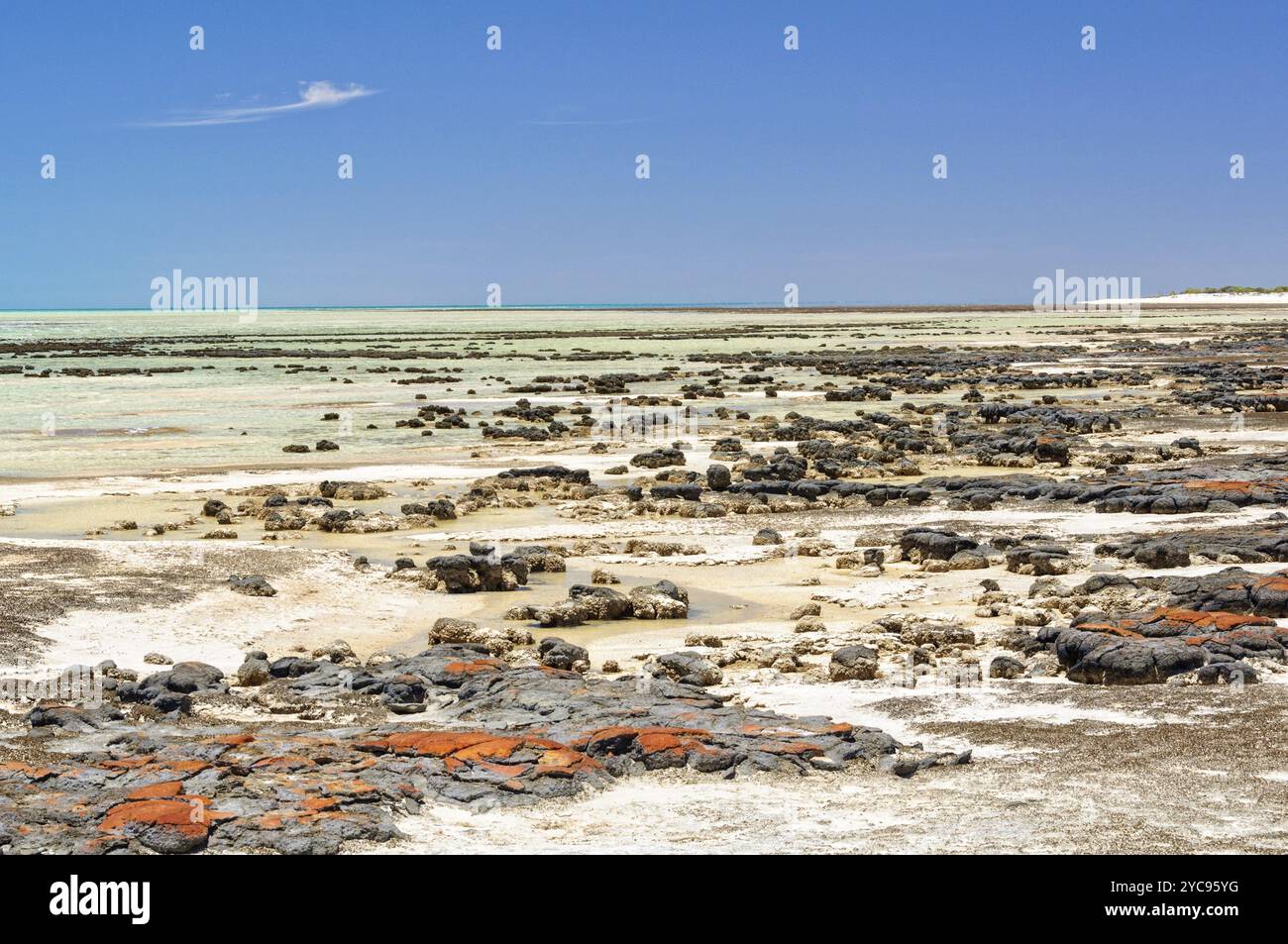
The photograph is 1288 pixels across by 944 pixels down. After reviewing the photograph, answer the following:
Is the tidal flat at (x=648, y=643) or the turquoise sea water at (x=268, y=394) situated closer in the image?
the tidal flat at (x=648, y=643)

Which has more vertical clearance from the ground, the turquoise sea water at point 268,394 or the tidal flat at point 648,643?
the turquoise sea water at point 268,394

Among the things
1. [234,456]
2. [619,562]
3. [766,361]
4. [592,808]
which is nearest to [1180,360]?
[766,361]

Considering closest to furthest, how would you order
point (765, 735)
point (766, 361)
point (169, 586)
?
point (765, 735)
point (169, 586)
point (766, 361)

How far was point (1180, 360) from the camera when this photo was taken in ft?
198

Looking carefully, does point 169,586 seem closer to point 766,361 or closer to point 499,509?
point 499,509

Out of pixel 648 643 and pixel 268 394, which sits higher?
pixel 268 394

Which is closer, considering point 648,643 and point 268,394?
point 648,643

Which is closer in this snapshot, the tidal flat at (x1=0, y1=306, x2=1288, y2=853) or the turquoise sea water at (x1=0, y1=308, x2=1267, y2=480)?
the tidal flat at (x1=0, y1=306, x2=1288, y2=853)

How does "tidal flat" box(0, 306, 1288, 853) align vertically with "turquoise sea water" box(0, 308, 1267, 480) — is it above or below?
below
